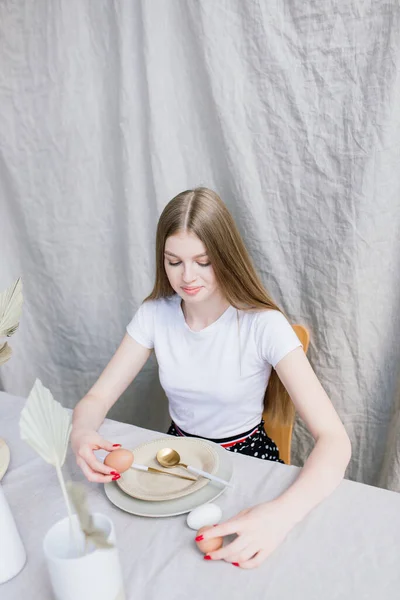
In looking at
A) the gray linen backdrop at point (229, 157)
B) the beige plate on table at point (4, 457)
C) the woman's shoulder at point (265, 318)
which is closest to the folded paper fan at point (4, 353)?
the beige plate on table at point (4, 457)

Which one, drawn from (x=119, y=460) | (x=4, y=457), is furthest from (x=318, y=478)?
(x=4, y=457)

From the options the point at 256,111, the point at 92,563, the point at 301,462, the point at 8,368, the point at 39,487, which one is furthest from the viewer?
the point at 8,368

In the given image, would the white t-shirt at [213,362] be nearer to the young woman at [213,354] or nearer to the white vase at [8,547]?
the young woman at [213,354]

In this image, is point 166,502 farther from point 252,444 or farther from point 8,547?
point 252,444

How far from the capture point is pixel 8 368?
1756mm

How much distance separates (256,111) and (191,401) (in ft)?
2.28

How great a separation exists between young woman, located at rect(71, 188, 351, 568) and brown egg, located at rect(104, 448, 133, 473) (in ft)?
0.04

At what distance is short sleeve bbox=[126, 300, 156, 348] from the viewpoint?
1.24m

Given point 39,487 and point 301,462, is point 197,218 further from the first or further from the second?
point 301,462

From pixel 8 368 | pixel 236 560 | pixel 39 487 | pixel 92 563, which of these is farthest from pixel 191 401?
pixel 8 368

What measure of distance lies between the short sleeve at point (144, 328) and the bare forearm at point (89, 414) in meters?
0.18

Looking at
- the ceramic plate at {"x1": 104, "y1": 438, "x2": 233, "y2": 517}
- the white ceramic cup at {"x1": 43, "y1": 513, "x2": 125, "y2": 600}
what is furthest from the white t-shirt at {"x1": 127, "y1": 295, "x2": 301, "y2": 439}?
the white ceramic cup at {"x1": 43, "y1": 513, "x2": 125, "y2": 600}

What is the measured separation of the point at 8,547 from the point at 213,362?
601 millimetres

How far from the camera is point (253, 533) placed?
2.32 ft
